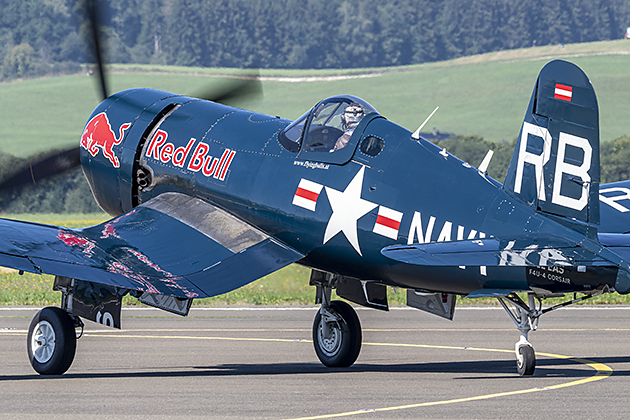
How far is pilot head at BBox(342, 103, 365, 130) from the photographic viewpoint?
1343cm

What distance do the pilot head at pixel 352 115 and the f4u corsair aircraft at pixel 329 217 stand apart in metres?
0.02

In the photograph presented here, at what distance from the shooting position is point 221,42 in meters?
151

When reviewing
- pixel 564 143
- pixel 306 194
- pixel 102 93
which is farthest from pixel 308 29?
pixel 564 143

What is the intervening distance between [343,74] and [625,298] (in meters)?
107

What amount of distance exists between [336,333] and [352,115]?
342cm

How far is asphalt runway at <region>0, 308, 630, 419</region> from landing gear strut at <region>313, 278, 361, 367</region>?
343 millimetres

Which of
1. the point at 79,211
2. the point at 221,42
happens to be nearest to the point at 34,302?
the point at 79,211

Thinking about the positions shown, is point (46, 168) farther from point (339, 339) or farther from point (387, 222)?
point (387, 222)

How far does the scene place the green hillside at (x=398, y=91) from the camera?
99.2 metres

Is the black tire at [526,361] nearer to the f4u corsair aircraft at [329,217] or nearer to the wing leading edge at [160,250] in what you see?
the f4u corsair aircraft at [329,217]

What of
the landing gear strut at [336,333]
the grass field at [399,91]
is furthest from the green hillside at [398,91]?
the landing gear strut at [336,333]

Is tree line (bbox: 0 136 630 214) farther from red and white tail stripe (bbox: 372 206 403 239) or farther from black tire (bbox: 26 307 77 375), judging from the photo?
red and white tail stripe (bbox: 372 206 403 239)

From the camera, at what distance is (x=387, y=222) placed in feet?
40.9

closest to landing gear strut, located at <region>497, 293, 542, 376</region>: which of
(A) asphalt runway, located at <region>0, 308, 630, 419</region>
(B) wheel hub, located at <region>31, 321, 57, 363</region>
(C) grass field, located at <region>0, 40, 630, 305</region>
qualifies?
(A) asphalt runway, located at <region>0, 308, 630, 419</region>
